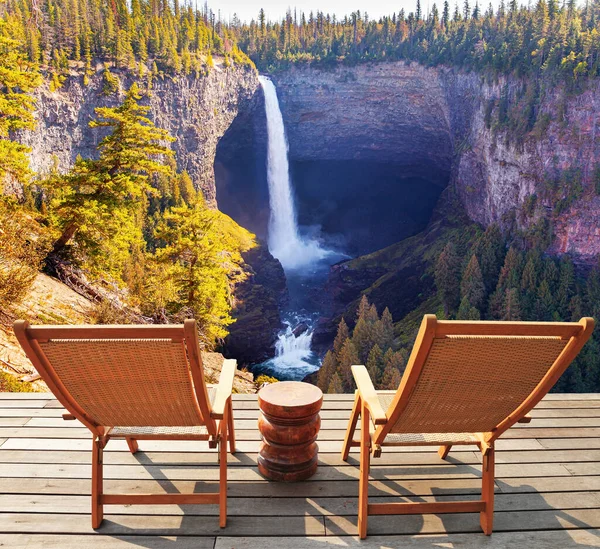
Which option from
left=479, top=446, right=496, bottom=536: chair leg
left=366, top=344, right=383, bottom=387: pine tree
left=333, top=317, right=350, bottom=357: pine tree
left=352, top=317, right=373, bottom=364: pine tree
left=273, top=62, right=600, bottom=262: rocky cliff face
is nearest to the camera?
left=479, top=446, right=496, bottom=536: chair leg

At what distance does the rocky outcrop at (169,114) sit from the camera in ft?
99.4

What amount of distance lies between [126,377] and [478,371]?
5.09 feet

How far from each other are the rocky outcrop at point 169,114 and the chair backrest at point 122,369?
30565mm

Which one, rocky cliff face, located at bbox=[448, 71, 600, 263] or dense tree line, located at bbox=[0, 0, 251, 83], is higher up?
dense tree line, located at bbox=[0, 0, 251, 83]

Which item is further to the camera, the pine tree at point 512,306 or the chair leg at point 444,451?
the pine tree at point 512,306

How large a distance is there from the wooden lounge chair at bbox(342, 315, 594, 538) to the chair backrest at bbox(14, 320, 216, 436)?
2.98 feet

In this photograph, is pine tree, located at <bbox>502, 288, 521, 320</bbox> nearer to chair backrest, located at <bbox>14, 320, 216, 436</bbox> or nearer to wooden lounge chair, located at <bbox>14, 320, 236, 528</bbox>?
wooden lounge chair, located at <bbox>14, 320, 236, 528</bbox>

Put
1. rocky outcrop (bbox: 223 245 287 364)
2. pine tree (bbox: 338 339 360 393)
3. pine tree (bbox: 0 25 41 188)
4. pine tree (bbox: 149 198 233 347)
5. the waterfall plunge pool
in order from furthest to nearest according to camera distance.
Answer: rocky outcrop (bbox: 223 245 287 364)
the waterfall plunge pool
pine tree (bbox: 338 339 360 393)
pine tree (bbox: 149 198 233 347)
pine tree (bbox: 0 25 41 188)

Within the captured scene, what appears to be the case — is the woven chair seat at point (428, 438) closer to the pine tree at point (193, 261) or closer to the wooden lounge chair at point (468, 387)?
the wooden lounge chair at point (468, 387)

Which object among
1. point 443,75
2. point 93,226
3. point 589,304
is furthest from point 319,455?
point 443,75

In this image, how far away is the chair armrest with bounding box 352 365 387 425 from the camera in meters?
2.47

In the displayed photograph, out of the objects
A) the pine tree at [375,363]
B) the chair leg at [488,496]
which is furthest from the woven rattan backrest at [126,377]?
the pine tree at [375,363]

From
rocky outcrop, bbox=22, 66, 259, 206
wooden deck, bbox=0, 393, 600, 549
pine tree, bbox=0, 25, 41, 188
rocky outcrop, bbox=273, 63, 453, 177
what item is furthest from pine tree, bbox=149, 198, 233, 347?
rocky outcrop, bbox=273, 63, 453, 177

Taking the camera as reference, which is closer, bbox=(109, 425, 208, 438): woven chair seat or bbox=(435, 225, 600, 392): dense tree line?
bbox=(109, 425, 208, 438): woven chair seat
